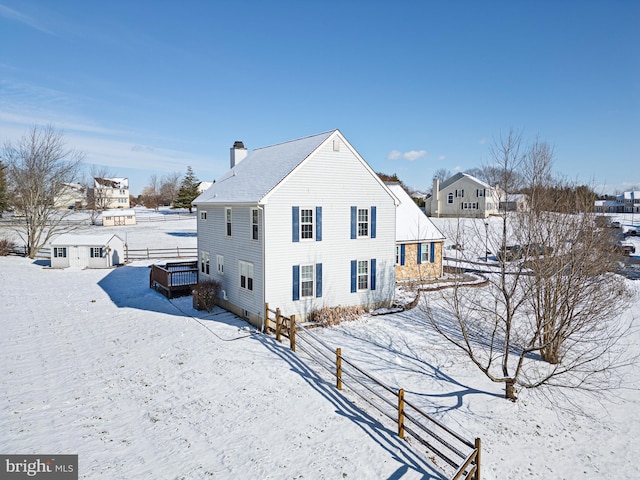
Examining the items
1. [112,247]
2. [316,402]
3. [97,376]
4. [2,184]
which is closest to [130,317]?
A: [97,376]

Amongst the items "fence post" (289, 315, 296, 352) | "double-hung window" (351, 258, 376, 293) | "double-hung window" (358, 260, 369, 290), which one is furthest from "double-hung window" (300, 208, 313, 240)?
"fence post" (289, 315, 296, 352)

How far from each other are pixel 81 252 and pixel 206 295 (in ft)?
61.2

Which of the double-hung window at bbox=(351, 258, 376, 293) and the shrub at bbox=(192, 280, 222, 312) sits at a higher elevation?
the double-hung window at bbox=(351, 258, 376, 293)

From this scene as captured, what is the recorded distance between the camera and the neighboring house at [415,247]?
26234mm

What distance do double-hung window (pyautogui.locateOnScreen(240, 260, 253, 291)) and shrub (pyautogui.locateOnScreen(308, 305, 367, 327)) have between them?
312cm

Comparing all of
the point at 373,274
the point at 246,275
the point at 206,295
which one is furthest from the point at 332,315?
the point at 206,295

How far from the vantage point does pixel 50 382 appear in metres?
11.7

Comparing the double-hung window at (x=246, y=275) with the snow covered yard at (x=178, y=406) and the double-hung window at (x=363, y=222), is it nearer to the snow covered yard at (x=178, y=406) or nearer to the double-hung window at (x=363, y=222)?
the snow covered yard at (x=178, y=406)

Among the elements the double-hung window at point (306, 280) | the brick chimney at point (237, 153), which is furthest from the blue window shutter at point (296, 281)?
the brick chimney at point (237, 153)

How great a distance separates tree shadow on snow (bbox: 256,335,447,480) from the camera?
8.40 m

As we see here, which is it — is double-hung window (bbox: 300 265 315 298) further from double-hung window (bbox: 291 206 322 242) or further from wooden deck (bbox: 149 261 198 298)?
wooden deck (bbox: 149 261 198 298)

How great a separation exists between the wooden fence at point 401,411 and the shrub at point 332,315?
4.64 ft

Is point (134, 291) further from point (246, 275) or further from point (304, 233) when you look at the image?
point (304, 233)

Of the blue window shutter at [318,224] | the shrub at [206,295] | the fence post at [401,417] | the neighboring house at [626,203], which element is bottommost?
the fence post at [401,417]
